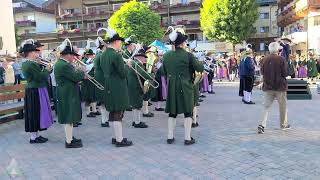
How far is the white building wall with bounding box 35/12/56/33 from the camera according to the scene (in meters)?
63.0

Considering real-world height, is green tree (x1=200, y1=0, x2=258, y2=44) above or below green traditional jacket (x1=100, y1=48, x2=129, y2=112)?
above

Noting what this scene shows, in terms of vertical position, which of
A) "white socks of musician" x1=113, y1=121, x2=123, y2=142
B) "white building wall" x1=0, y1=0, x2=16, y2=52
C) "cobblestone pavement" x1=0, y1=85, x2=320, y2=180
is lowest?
"cobblestone pavement" x1=0, y1=85, x2=320, y2=180

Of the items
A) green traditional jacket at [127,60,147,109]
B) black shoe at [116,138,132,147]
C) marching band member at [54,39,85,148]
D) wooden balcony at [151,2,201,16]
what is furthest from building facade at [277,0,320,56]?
marching band member at [54,39,85,148]

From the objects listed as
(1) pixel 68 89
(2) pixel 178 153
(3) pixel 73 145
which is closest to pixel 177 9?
(1) pixel 68 89

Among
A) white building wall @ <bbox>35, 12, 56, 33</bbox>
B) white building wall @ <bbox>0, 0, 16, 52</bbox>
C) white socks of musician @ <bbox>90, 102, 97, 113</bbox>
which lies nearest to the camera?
white socks of musician @ <bbox>90, 102, 97, 113</bbox>

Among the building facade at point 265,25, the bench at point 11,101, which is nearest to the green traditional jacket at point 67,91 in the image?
the bench at point 11,101

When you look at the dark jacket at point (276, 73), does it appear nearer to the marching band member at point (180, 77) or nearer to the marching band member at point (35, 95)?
the marching band member at point (180, 77)

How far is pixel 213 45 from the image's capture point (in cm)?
5094

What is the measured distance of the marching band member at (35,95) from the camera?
7.77m

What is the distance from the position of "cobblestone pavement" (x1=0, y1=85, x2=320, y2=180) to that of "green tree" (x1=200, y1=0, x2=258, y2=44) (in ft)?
115

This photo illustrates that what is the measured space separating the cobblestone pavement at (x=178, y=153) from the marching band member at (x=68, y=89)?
55cm

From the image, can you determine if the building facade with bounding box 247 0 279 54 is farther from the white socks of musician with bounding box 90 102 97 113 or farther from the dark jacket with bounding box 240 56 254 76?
the white socks of musician with bounding box 90 102 97 113

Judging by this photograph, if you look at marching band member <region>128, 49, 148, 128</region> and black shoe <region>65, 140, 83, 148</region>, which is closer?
black shoe <region>65, 140, 83, 148</region>

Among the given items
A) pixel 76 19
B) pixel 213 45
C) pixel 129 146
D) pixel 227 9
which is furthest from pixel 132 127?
pixel 76 19
